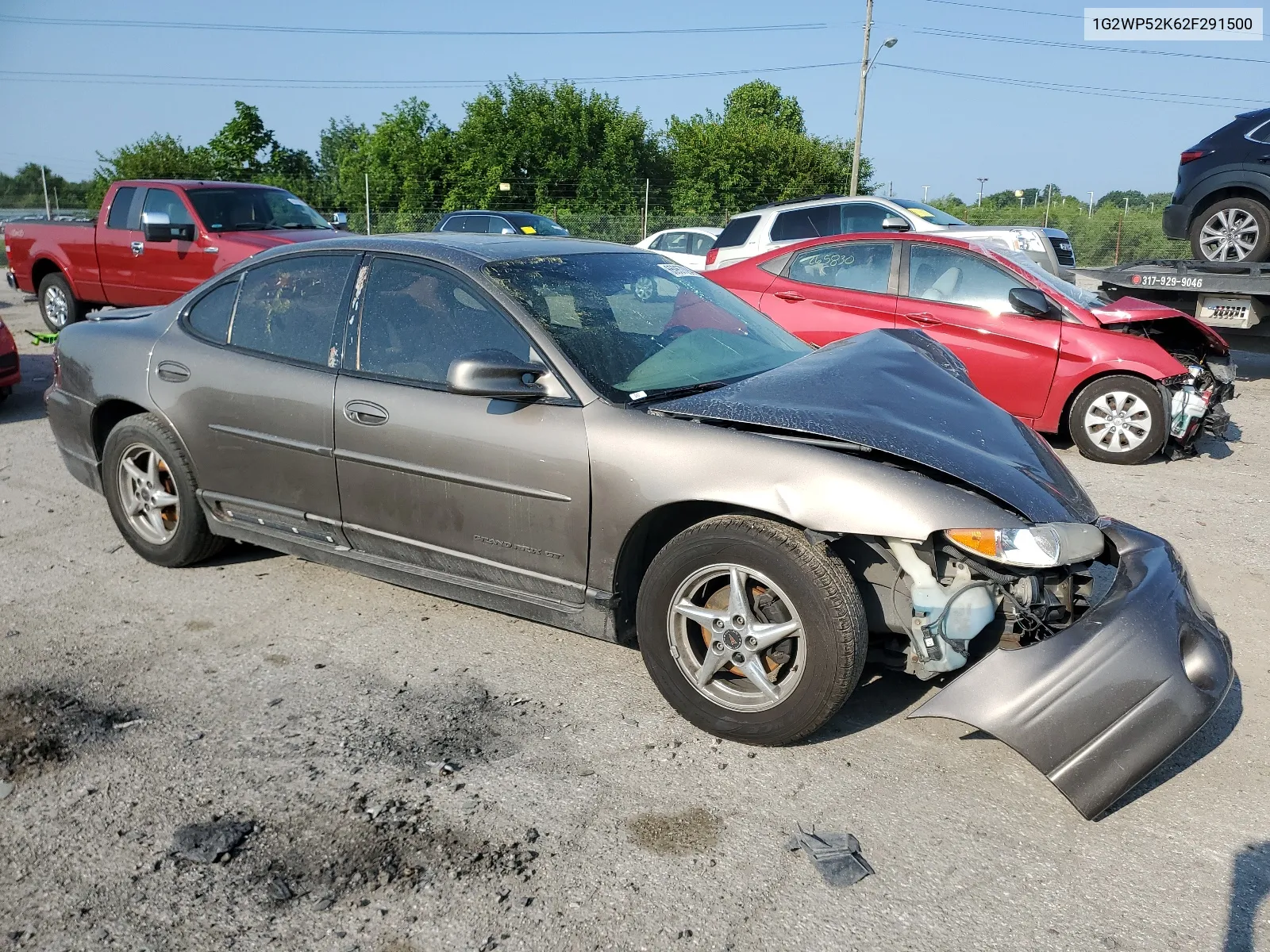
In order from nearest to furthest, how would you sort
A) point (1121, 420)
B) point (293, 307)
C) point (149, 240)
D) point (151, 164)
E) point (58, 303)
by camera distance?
point (293, 307), point (1121, 420), point (149, 240), point (58, 303), point (151, 164)

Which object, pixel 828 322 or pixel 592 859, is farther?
pixel 828 322

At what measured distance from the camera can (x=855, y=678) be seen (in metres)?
2.97

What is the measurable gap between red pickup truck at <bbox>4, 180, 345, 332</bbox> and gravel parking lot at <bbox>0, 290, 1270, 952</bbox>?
733 cm

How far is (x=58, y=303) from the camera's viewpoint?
12.5 meters

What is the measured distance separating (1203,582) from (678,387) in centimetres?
291

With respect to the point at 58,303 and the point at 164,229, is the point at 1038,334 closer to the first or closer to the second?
the point at 164,229

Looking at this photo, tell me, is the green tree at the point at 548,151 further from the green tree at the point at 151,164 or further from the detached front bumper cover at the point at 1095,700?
the detached front bumper cover at the point at 1095,700

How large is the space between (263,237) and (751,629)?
9.40 meters

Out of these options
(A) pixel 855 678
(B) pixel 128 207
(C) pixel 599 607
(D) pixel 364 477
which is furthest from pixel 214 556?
(B) pixel 128 207

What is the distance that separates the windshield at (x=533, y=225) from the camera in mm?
18078

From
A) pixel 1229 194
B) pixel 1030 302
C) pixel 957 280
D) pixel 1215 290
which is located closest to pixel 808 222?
pixel 1229 194

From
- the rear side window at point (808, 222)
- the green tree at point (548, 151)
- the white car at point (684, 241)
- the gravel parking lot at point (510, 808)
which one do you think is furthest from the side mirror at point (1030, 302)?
the green tree at point (548, 151)

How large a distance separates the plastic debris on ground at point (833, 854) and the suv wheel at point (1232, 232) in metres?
9.93

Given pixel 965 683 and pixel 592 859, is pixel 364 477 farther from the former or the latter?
pixel 965 683
